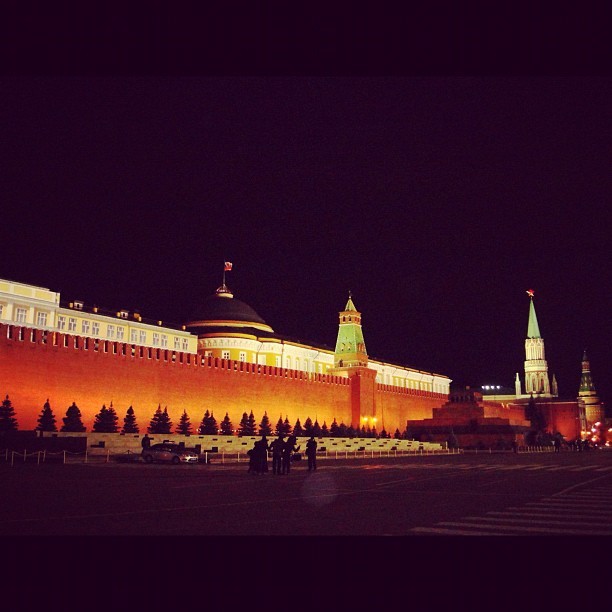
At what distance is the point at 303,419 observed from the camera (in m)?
43.2

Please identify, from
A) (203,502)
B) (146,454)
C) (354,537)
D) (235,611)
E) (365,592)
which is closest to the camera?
(235,611)

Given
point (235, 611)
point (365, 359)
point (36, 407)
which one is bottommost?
point (235, 611)

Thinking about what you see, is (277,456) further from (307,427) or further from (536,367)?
(536,367)

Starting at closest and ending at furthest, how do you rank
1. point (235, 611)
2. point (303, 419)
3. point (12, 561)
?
point (235, 611)
point (12, 561)
point (303, 419)

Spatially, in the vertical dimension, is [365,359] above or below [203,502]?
above

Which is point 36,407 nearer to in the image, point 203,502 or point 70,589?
point 203,502

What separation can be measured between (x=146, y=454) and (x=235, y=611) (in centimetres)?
2000

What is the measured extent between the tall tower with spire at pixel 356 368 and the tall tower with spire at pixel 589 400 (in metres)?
52.7

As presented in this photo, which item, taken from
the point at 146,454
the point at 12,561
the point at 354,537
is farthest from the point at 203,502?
the point at 146,454

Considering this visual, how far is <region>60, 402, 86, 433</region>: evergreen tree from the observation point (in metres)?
26.8

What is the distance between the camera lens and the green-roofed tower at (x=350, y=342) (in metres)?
56.3

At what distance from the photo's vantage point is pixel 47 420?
26.3 m

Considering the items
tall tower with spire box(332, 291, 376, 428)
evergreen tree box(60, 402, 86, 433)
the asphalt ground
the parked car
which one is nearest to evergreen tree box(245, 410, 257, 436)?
evergreen tree box(60, 402, 86, 433)

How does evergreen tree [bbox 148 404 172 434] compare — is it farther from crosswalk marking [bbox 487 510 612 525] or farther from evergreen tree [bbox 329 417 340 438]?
crosswalk marking [bbox 487 510 612 525]
